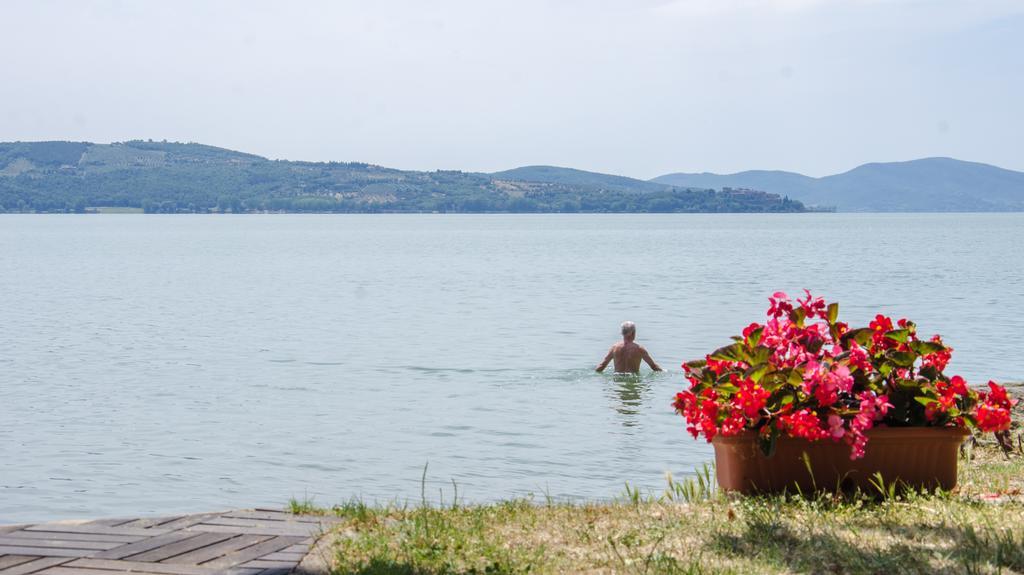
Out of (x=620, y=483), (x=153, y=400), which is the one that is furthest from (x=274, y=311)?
(x=620, y=483)

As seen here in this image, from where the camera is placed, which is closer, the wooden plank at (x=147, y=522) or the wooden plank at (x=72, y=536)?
the wooden plank at (x=72, y=536)

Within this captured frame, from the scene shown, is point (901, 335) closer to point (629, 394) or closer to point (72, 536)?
point (72, 536)

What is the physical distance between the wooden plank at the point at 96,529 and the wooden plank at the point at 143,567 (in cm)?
50

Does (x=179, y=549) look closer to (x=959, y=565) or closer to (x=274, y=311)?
(x=959, y=565)

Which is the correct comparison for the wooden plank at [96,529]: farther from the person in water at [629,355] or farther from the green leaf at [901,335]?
the person in water at [629,355]

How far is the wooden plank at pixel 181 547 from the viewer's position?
5184 millimetres

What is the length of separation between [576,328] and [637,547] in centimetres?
2488

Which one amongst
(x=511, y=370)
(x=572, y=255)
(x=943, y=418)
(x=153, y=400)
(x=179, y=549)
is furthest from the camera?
Result: (x=572, y=255)

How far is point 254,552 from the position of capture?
17.4ft

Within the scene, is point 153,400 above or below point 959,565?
below

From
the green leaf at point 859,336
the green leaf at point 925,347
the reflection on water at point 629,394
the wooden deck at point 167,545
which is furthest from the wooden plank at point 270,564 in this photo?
the reflection on water at point 629,394

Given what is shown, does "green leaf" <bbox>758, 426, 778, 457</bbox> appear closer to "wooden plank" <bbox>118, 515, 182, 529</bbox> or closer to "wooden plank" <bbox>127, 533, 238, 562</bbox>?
"wooden plank" <bbox>127, 533, 238, 562</bbox>

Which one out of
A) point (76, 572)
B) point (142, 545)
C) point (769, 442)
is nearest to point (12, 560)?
point (76, 572)

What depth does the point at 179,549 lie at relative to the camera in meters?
5.32
